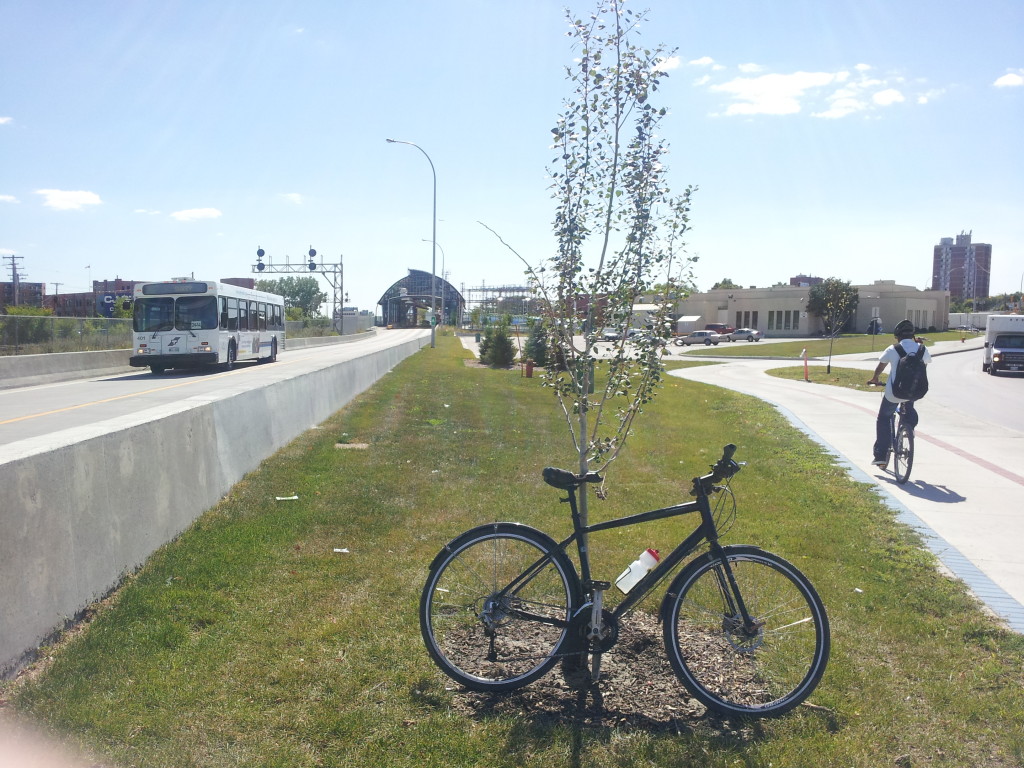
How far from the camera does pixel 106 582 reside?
4.95 metres

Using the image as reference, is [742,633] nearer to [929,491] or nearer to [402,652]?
[402,652]

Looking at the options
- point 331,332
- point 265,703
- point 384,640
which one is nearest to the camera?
point 265,703

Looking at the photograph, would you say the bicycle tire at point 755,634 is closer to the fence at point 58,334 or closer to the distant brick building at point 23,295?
the fence at point 58,334

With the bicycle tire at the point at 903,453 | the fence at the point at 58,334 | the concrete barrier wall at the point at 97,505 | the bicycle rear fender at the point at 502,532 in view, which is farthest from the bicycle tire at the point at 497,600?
the fence at the point at 58,334

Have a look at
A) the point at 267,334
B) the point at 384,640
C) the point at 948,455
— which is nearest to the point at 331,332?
the point at 267,334

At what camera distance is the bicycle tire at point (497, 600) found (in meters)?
3.96

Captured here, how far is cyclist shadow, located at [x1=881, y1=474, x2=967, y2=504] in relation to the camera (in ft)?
28.0

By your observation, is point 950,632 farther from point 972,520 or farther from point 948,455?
point 948,455

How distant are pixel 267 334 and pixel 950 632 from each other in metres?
30.3

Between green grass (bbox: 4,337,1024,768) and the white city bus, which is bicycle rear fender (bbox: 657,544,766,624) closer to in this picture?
green grass (bbox: 4,337,1024,768)

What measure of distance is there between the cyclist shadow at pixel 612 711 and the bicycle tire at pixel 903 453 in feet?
20.8

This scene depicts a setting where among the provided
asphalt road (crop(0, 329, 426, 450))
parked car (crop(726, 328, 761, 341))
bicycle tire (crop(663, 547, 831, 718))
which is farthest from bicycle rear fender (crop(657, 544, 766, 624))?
parked car (crop(726, 328, 761, 341))

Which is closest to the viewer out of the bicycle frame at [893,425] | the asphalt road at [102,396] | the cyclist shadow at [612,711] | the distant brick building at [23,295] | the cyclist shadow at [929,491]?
the cyclist shadow at [612,711]

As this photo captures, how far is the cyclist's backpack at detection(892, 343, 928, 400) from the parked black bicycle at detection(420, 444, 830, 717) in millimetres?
6429
